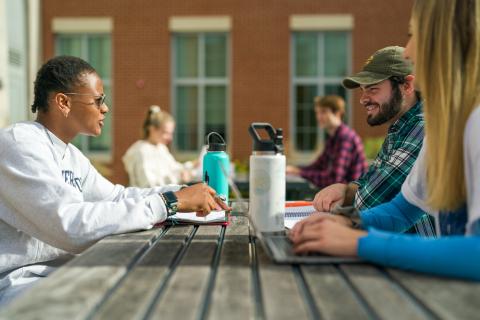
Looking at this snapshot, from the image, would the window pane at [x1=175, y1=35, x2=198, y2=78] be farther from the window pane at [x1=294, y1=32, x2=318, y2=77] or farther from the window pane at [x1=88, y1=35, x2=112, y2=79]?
the window pane at [x1=294, y1=32, x2=318, y2=77]

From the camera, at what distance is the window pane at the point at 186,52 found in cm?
1219

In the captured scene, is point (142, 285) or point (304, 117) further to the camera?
point (304, 117)

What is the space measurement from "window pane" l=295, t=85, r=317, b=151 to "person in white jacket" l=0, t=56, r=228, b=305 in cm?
950

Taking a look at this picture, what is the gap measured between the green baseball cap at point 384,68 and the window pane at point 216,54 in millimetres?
9309

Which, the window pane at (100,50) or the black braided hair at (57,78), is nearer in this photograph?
the black braided hair at (57,78)

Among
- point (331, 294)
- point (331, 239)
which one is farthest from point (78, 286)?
point (331, 239)

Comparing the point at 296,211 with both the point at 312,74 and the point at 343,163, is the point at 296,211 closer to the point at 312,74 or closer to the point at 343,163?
the point at 343,163

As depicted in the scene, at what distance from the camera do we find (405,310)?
1.23 metres

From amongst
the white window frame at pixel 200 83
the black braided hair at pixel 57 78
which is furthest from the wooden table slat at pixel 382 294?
the white window frame at pixel 200 83

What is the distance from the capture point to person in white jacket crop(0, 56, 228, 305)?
2.06 meters

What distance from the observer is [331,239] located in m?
1.64

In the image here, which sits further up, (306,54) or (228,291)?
(306,54)

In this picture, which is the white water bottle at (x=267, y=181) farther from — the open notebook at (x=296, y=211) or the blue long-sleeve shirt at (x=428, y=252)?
the blue long-sleeve shirt at (x=428, y=252)

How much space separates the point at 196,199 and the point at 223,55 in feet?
33.1
